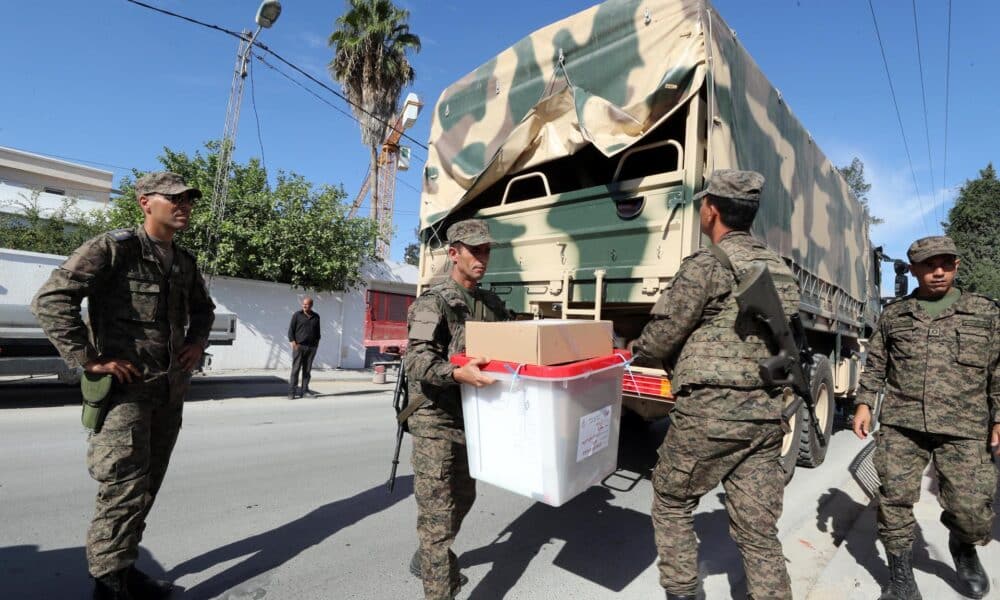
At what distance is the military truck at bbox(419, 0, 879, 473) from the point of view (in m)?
3.34

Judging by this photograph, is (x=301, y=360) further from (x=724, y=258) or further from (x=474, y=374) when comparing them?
(x=724, y=258)

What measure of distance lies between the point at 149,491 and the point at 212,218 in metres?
9.91

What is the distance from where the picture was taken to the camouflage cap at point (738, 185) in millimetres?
2035

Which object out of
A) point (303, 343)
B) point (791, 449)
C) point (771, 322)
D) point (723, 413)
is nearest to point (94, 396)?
point (723, 413)

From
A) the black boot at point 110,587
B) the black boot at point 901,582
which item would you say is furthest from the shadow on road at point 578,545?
the black boot at point 110,587

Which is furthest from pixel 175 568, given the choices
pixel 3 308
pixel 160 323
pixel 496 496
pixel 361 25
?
pixel 361 25

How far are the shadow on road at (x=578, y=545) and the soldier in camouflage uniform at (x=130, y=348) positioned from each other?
148 centimetres

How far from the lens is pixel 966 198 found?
85.0 ft

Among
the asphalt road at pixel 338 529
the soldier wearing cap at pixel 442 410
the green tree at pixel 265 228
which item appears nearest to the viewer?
the soldier wearing cap at pixel 442 410

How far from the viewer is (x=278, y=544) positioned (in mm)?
2938

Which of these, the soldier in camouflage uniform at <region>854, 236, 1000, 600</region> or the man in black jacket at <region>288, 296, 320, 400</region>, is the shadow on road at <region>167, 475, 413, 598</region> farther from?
the man in black jacket at <region>288, 296, 320, 400</region>

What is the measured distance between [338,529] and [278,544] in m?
0.35

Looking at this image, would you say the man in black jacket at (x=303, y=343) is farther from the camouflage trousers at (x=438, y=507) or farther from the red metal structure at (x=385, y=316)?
the red metal structure at (x=385, y=316)

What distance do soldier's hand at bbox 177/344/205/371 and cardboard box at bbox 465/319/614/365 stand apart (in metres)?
1.38
